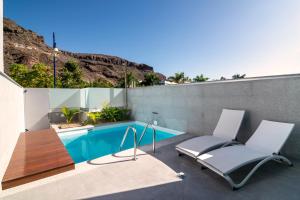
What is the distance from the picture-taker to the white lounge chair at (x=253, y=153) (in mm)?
2852

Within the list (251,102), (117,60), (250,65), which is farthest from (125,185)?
(117,60)

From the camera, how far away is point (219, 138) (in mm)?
4488

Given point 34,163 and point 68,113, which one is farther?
point 68,113

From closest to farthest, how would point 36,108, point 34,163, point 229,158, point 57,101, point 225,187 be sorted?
point 225,187 < point 229,158 < point 34,163 < point 36,108 < point 57,101

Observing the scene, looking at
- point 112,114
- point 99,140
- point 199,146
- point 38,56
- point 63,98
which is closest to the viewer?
point 199,146

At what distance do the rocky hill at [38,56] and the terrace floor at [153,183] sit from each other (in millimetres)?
22631

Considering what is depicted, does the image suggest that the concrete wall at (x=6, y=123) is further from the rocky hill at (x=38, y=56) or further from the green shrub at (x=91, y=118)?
the rocky hill at (x=38, y=56)

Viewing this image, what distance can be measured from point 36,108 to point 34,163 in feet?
21.3

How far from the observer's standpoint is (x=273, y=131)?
3.70 metres

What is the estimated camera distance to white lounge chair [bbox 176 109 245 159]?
389 cm

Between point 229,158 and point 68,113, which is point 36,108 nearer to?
point 68,113

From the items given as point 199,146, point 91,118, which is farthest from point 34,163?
point 91,118

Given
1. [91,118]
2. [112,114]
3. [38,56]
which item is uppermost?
[38,56]

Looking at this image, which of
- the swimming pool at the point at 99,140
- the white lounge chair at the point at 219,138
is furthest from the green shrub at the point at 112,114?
the white lounge chair at the point at 219,138
